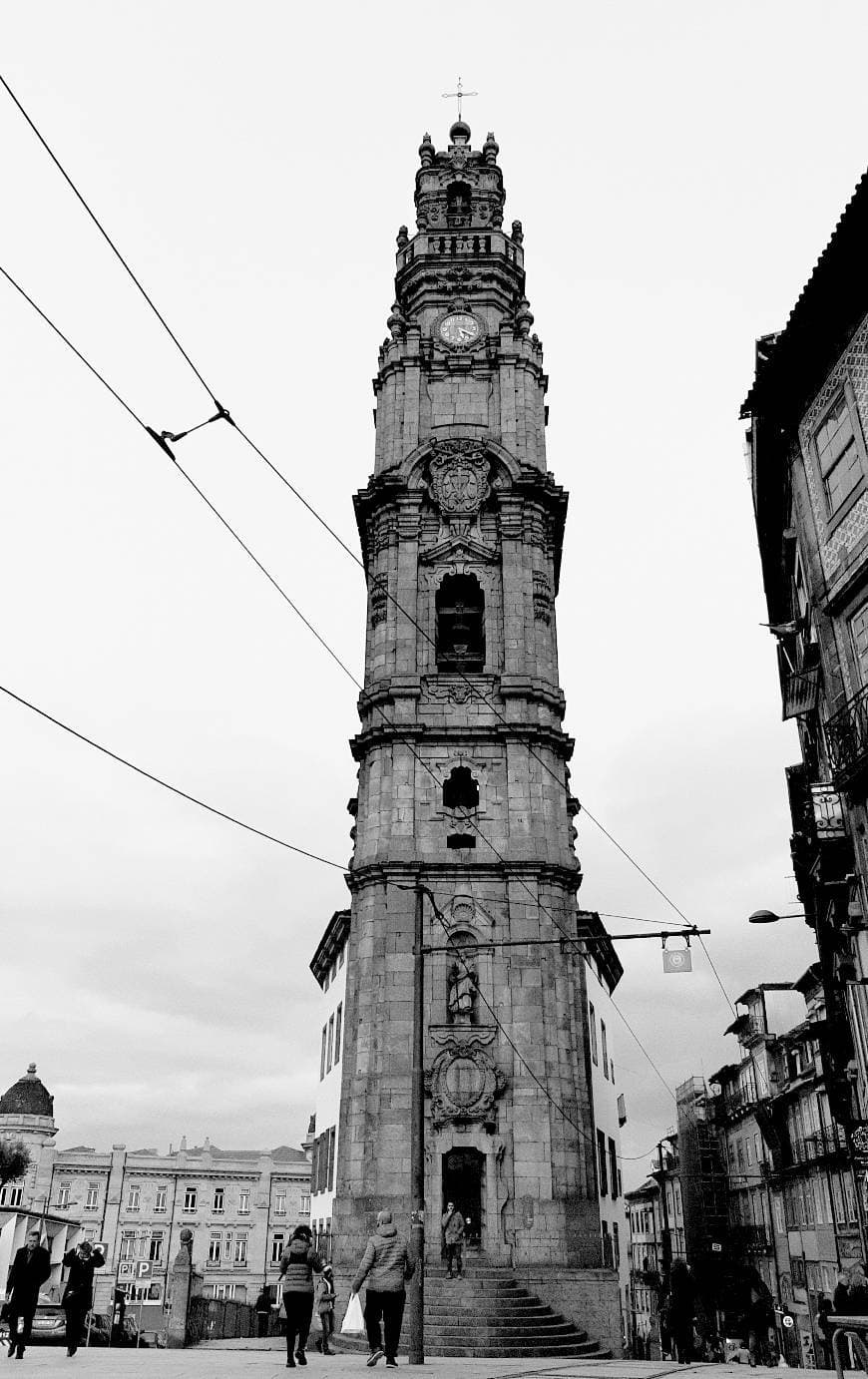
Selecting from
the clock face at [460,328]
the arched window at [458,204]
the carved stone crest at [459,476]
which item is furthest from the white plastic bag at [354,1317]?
the arched window at [458,204]

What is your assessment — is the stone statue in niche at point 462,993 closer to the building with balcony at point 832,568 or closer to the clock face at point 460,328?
the building with balcony at point 832,568

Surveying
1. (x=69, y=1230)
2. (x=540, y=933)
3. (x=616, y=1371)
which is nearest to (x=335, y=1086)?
(x=69, y=1230)

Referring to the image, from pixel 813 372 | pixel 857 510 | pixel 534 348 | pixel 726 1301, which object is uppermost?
pixel 534 348

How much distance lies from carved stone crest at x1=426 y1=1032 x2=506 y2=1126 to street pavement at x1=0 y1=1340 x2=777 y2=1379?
971cm

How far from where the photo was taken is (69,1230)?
3909 centimetres

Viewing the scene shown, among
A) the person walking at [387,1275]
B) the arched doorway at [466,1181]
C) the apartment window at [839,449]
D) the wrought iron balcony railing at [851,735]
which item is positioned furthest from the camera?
the arched doorway at [466,1181]

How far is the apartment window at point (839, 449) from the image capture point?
66.7ft

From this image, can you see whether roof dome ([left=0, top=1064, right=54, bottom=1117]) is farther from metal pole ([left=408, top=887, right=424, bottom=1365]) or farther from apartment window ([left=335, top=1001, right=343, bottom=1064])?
metal pole ([left=408, top=887, right=424, bottom=1365])

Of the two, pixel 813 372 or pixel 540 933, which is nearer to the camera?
pixel 813 372

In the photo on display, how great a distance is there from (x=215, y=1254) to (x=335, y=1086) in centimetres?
4515

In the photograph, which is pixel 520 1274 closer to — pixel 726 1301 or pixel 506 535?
pixel 506 535

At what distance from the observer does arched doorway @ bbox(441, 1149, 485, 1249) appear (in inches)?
1125

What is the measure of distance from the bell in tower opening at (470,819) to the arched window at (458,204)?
156 centimetres

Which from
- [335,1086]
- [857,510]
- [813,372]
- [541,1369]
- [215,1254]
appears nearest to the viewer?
[541,1369]
